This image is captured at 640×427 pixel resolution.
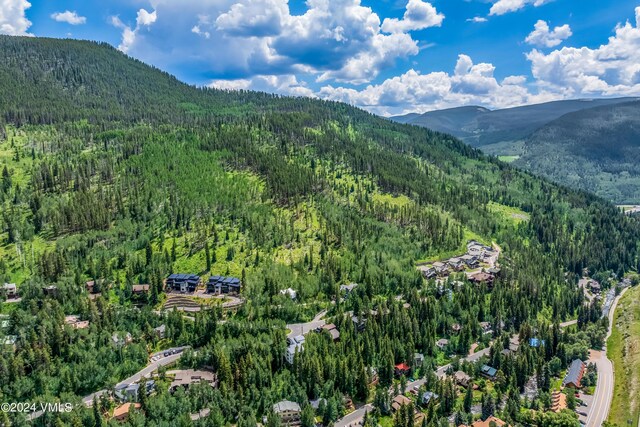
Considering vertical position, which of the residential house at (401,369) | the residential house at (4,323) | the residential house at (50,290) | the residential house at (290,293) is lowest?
the residential house at (401,369)

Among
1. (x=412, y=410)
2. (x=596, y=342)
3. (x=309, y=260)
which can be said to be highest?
(x=309, y=260)

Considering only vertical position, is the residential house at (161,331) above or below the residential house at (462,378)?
above

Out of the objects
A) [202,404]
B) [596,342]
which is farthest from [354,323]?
[596,342]

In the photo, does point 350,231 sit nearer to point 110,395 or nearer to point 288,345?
point 288,345

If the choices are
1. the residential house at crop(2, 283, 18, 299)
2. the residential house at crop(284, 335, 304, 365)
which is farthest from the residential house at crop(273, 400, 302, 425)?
the residential house at crop(2, 283, 18, 299)

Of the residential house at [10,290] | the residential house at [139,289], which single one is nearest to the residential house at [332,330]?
the residential house at [139,289]

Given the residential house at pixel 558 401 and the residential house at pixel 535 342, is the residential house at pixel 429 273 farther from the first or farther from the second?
the residential house at pixel 558 401

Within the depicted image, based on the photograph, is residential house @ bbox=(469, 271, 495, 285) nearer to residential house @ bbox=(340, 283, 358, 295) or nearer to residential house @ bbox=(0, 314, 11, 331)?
residential house @ bbox=(340, 283, 358, 295)

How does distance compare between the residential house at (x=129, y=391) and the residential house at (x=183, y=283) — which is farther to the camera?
the residential house at (x=183, y=283)
